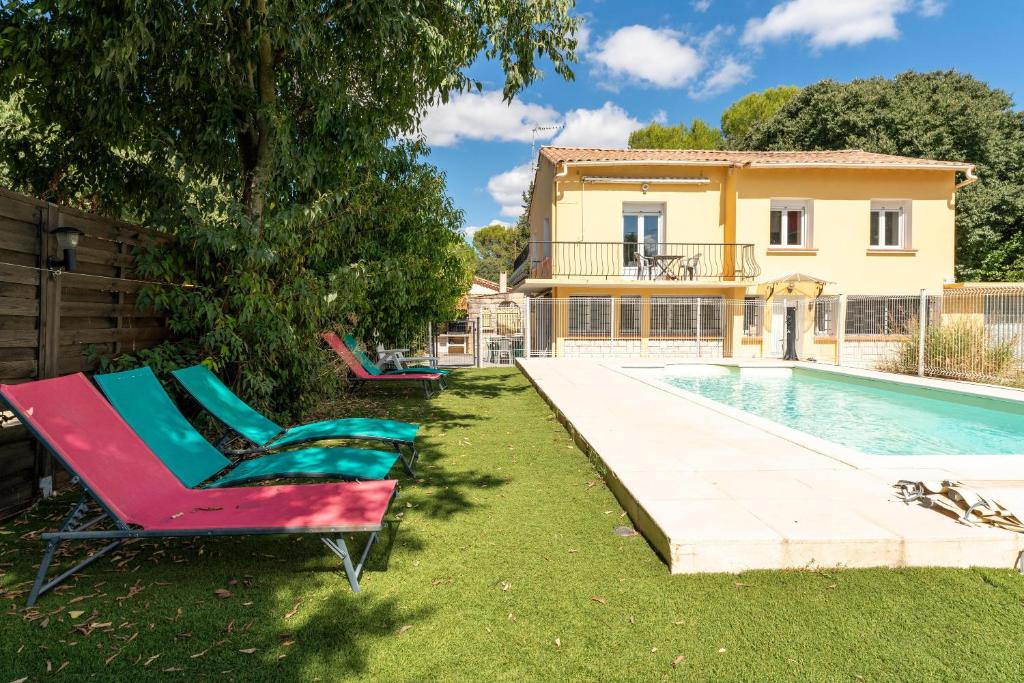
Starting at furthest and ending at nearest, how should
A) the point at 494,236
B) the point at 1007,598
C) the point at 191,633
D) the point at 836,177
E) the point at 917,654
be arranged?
the point at 494,236, the point at 836,177, the point at 1007,598, the point at 191,633, the point at 917,654

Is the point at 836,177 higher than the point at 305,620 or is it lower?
higher

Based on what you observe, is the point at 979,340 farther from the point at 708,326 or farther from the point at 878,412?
the point at 708,326

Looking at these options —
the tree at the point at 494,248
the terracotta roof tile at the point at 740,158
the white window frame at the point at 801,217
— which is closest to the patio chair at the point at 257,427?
the terracotta roof tile at the point at 740,158

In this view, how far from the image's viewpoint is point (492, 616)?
2.54m

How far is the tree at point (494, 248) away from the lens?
52.5m

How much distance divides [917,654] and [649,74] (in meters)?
32.5

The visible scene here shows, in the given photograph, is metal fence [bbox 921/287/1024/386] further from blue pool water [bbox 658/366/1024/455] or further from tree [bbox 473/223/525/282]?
tree [bbox 473/223/525/282]

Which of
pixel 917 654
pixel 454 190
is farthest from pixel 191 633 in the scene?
pixel 454 190

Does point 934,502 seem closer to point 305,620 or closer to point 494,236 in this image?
point 305,620

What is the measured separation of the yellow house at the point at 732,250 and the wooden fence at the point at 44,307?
13.6m

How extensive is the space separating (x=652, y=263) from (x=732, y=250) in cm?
265

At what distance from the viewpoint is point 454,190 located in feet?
36.9

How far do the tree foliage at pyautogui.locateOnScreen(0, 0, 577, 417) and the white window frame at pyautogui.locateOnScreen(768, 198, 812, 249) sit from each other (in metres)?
13.7

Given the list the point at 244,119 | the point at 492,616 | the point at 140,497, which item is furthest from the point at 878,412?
the point at 244,119
